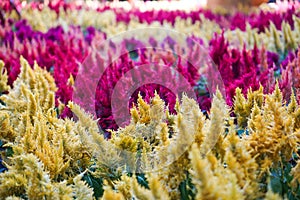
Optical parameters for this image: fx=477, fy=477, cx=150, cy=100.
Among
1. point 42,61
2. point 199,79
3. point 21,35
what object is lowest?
point 199,79

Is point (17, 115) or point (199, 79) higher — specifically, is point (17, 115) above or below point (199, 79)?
below

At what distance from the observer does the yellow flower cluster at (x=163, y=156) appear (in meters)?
1.28

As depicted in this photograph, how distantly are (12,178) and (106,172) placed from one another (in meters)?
0.32

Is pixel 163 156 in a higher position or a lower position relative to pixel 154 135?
lower

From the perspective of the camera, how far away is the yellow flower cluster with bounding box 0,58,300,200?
1281 millimetres

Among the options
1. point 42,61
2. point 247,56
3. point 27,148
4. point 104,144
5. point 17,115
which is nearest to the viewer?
point 104,144

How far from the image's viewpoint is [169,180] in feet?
4.84

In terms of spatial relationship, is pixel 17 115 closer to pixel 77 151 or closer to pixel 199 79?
pixel 77 151

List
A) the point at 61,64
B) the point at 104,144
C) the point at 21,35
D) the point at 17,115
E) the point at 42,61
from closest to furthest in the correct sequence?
the point at 104,144
the point at 17,115
the point at 61,64
the point at 42,61
the point at 21,35

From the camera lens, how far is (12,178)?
1.61m

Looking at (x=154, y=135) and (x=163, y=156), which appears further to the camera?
(x=154, y=135)

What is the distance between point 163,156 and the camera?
1493 millimetres

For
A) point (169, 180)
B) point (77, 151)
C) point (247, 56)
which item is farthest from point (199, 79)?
point (169, 180)

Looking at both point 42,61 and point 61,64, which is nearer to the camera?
point 61,64
